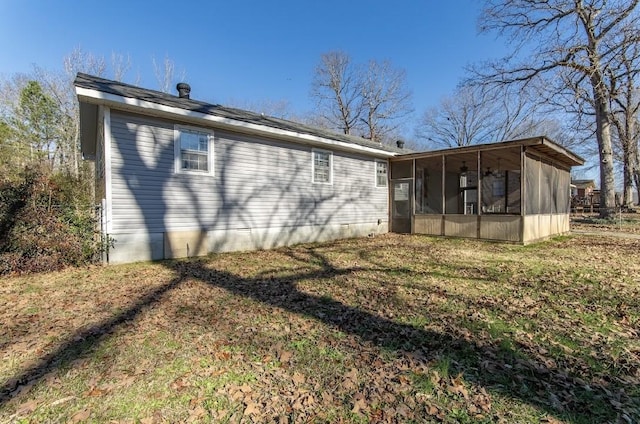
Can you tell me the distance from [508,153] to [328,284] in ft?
29.1

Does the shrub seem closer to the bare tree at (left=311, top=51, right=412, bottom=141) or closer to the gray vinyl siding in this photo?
the gray vinyl siding

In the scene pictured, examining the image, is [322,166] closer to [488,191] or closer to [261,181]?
[261,181]

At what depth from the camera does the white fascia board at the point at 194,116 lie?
6.33 m

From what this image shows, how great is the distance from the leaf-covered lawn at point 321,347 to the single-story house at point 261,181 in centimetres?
197

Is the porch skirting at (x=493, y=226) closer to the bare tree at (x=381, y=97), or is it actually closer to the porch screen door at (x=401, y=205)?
the porch screen door at (x=401, y=205)

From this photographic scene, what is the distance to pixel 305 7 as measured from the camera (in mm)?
18672

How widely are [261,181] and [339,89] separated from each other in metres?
25.9

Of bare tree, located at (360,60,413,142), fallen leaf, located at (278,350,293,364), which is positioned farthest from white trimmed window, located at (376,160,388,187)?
bare tree, located at (360,60,413,142)

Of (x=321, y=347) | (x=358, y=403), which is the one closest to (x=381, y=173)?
(x=321, y=347)

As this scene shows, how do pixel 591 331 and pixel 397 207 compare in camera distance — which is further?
pixel 397 207

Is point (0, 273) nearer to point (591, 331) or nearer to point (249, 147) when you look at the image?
point (249, 147)

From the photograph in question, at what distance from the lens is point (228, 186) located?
27.9 feet

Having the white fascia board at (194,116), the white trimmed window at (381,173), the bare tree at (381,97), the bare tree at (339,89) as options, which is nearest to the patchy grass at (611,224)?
the white trimmed window at (381,173)

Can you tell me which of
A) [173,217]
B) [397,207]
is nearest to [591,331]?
[173,217]
